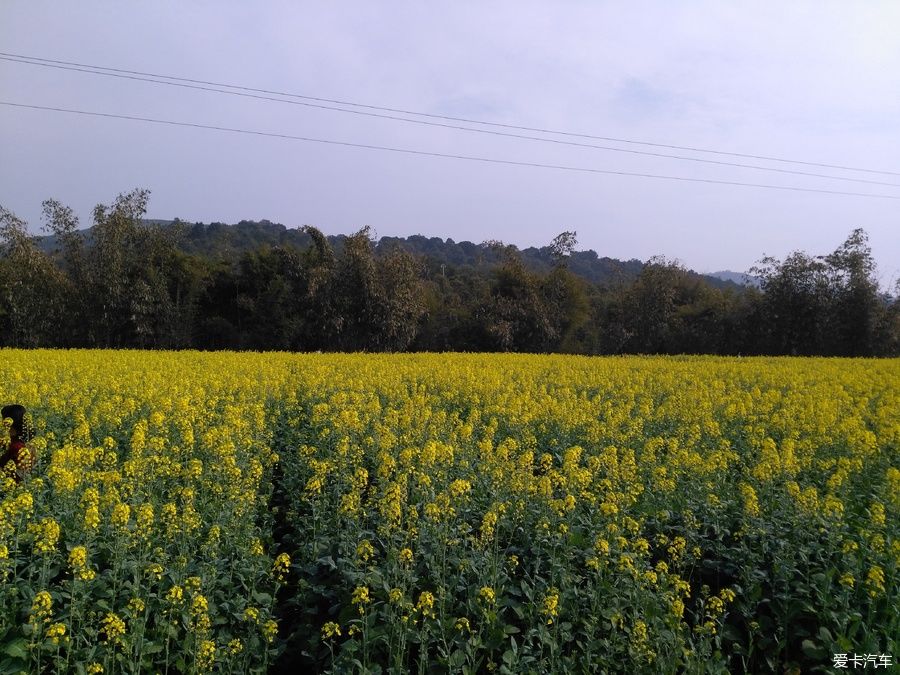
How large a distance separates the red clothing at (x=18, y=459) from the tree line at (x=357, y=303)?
1098 inches

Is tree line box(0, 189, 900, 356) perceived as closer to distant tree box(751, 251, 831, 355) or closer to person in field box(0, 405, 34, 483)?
distant tree box(751, 251, 831, 355)

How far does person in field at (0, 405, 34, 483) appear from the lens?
5633 millimetres

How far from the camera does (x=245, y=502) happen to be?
5.62 meters

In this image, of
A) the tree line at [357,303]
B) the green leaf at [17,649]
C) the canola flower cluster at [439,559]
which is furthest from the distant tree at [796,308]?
the green leaf at [17,649]

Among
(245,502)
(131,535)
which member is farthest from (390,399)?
(131,535)

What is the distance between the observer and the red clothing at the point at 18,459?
18.6 ft

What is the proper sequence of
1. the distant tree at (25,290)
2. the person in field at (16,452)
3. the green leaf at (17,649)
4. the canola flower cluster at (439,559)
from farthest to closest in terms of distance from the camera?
the distant tree at (25,290) < the person in field at (16,452) < the canola flower cluster at (439,559) < the green leaf at (17,649)

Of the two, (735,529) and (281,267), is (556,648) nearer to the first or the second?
(735,529)

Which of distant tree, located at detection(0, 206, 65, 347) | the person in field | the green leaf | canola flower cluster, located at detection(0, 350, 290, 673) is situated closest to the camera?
the green leaf

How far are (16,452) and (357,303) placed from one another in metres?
28.6

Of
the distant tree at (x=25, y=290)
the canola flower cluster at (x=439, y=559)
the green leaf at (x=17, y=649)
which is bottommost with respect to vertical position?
the green leaf at (x=17, y=649)

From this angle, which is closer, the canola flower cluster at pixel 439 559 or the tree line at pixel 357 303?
the canola flower cluster at pixel 439 559

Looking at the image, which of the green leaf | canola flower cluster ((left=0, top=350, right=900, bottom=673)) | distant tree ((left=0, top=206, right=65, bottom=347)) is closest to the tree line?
distant tree ((left=0, top=206, right=65, bottom=347))

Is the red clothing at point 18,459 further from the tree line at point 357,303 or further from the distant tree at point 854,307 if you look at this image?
the distant tree at point 854,307
